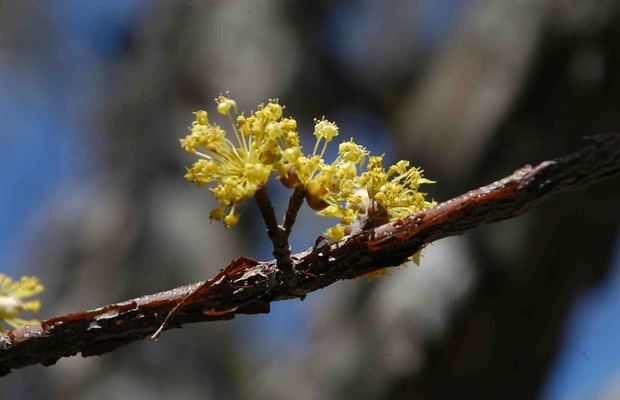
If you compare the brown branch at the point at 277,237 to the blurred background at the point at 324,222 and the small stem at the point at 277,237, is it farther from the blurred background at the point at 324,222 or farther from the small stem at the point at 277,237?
the blurred background at the point at 324,222

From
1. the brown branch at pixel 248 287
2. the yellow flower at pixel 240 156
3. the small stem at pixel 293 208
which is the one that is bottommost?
the brown branch at pixel 248 287

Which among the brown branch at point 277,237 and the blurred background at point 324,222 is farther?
the blurred background at point 324,222

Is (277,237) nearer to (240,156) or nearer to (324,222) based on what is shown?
(240,156)

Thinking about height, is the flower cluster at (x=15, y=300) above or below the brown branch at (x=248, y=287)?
Result: above

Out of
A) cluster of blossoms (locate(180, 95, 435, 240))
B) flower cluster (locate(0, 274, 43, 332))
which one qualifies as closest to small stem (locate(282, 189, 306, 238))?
cluster of blossoms (locate(180, 95, 435, 240))

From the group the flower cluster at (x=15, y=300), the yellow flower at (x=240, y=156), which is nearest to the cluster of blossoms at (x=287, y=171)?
the yellow flower at (x=240, y=156)

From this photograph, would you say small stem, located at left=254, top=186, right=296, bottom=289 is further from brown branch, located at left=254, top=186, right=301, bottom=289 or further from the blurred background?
the blurred background
